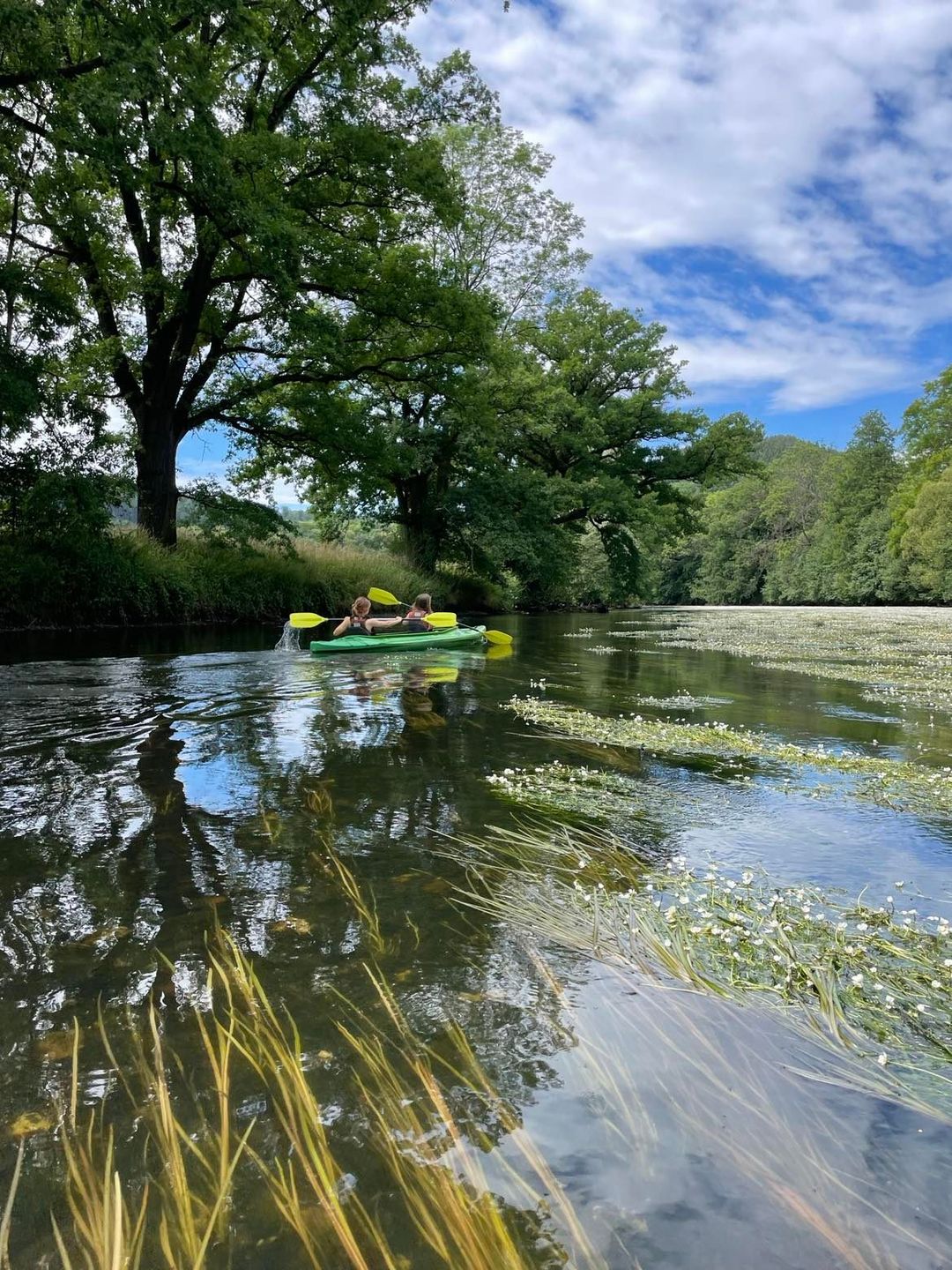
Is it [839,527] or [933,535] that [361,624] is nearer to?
[933,535]

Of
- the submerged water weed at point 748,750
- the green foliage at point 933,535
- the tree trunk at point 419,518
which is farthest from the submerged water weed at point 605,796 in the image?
the green foliage at point 933,535

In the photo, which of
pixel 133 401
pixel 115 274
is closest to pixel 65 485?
pixel 133 401

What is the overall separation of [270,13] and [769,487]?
84229 mm

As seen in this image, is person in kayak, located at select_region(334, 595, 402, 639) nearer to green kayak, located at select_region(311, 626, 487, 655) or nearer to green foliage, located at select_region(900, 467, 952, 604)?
green kayak, located at select_region(311, 626, 487, 655)

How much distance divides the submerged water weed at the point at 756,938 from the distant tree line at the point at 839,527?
36.3 metres

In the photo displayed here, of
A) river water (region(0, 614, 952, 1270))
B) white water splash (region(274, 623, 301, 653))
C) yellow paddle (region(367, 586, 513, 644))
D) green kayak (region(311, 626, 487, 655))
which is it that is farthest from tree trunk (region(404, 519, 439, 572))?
river water (region(0, 614, 952, 1270))

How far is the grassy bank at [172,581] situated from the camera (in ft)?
46.5

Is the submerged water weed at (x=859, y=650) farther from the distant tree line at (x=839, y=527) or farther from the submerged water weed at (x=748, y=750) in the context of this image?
the distant tree line at (x=839, y=527)

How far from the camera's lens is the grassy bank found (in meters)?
14.2

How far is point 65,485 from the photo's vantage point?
530 inches

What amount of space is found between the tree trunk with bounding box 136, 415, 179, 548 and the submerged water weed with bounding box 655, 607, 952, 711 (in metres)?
13.4

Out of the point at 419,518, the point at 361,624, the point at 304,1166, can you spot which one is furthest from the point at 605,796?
the point at 419,518

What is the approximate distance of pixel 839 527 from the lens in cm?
7069

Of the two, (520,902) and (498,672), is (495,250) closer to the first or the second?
(498,672)
